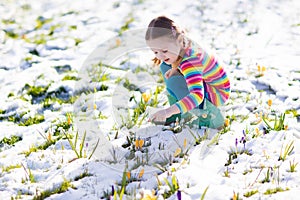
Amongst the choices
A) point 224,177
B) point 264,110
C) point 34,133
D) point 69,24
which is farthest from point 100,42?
point 224,177

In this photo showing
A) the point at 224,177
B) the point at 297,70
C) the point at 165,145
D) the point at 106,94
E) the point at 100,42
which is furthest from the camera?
the point at 100,42

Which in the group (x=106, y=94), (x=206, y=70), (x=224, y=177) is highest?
(x=206, y=70)

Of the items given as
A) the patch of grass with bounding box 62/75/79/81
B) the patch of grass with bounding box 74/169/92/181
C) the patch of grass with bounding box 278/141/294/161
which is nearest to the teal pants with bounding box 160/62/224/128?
the patch of grass with bounding box 278/141/294/161

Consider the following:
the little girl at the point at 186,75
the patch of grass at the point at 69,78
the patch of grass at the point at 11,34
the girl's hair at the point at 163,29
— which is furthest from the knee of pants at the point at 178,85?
the patch of grass at the point at 11,34

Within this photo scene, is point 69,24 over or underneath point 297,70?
over

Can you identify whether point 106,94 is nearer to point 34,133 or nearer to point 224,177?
point 34,133

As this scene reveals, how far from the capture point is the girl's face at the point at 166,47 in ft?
11.2

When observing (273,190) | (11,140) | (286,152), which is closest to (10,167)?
(11,140)

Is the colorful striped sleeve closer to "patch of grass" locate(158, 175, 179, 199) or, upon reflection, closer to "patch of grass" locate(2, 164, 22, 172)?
"patch of grass" locate(158, 175, 179, 199)

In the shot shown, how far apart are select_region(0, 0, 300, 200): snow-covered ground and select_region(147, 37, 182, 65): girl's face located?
1.49ft

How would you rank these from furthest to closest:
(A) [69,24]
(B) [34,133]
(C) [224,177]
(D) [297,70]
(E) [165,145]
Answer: (A) [69,24] < (D) [297,70] < (B) [34,133] < (E) [165,145] < (C) [224,177]

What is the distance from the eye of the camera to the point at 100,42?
6363mm

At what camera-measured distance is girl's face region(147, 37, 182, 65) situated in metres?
3.42

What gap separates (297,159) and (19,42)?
4.72 m
